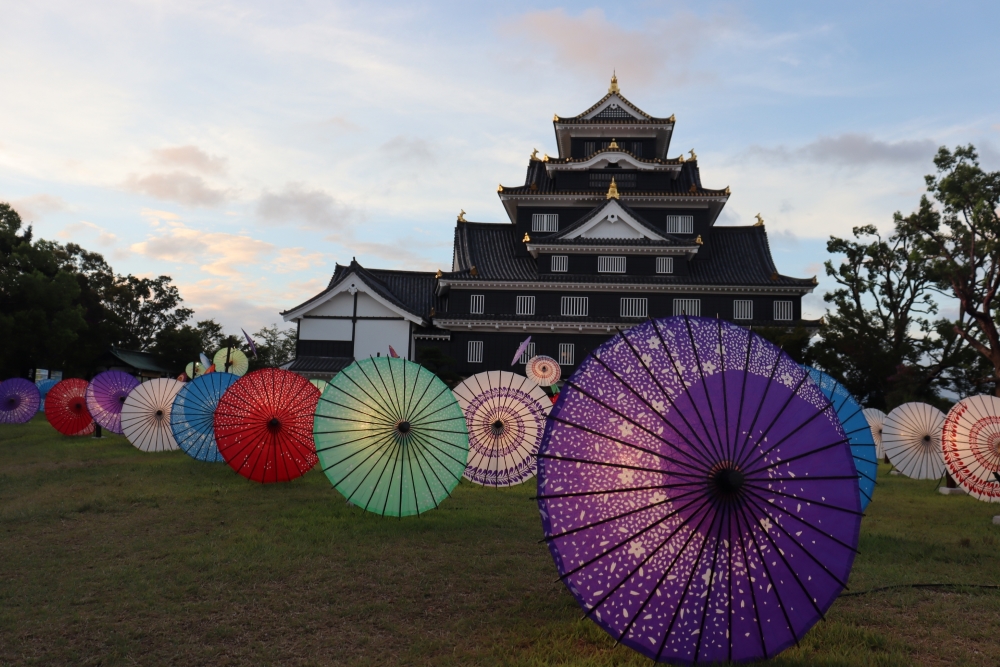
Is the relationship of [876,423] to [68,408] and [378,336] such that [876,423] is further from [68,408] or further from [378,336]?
[68,408]

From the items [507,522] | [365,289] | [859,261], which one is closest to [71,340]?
[365,289]

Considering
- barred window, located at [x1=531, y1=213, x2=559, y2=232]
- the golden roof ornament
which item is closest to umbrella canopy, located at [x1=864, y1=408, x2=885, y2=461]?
the golden roof ornament

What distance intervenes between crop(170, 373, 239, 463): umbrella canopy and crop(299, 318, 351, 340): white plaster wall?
63.6 ft

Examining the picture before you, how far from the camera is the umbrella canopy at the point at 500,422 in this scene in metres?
13.3

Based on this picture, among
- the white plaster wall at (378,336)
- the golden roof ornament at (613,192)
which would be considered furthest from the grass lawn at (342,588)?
the golden roof ornament at (613,192)

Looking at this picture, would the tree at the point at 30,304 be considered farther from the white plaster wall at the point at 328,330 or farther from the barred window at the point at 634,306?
the barred window at the point at 634,306

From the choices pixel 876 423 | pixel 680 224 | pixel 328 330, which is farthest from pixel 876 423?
pixel 328 330

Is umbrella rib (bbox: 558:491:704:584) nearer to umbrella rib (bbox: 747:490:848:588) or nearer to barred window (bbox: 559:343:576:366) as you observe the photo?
umbrella rib (bbox: 747:490:848:588)

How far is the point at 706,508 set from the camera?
4.59 m

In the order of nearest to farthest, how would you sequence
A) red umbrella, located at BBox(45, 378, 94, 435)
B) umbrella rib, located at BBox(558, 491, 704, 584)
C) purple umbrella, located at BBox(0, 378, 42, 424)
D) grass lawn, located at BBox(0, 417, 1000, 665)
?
umbrella rib, located at BBox(558, 491, 704, 584) → grass lawn, located at BBox(0, 417, 1000, 665) → red umbrella, located at BBox(45, 378, 94, 435) → purple umbrella, located at BBox(0, 378, 42, 424)

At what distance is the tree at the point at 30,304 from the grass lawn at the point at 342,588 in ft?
90.1

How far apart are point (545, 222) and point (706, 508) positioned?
35.6 meters

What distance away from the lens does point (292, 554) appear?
8305mm

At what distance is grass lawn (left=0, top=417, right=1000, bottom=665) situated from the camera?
17.8 feet
